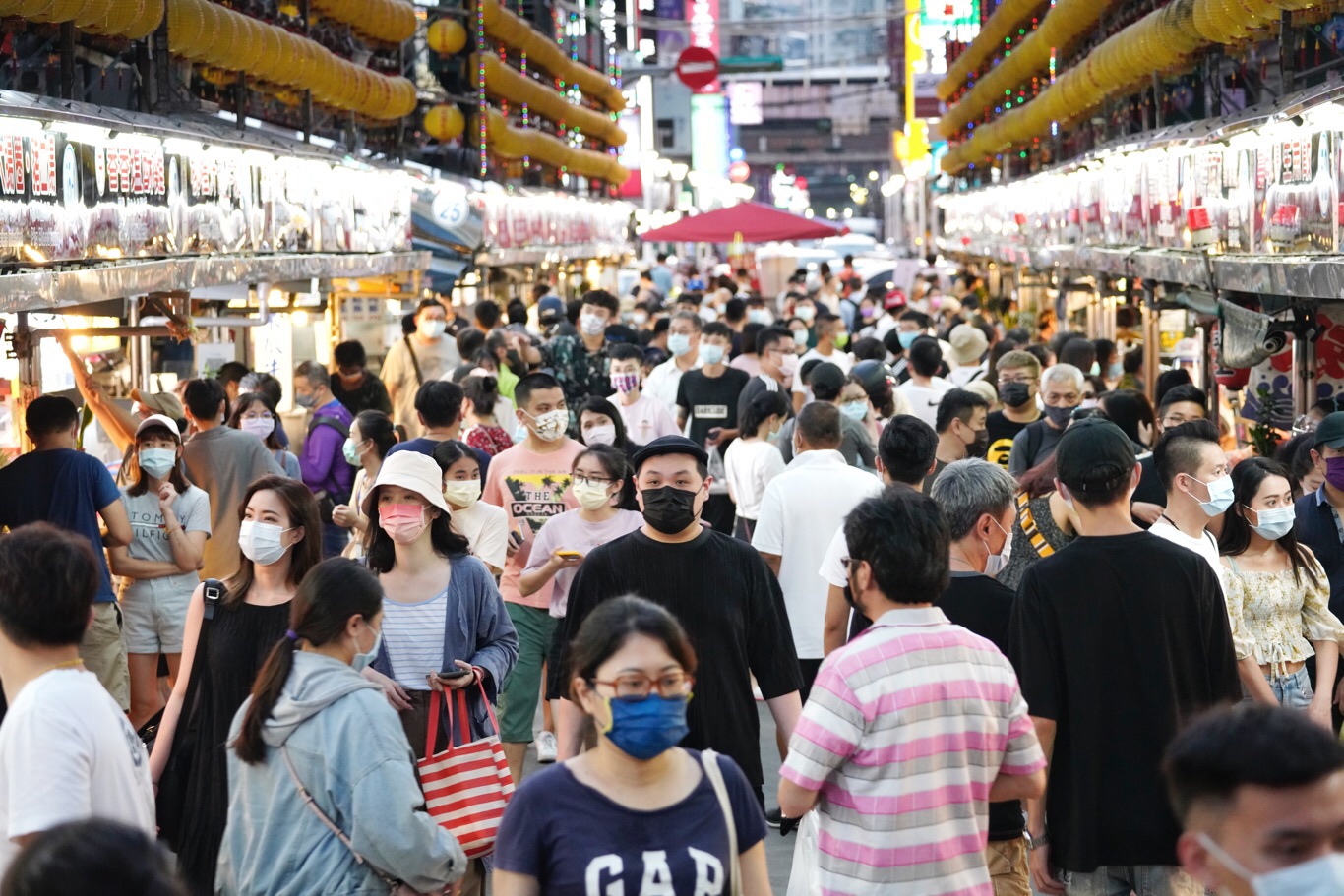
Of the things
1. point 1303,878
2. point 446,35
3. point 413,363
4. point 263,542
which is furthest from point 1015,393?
point 446,35

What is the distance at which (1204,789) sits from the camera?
2707 mm

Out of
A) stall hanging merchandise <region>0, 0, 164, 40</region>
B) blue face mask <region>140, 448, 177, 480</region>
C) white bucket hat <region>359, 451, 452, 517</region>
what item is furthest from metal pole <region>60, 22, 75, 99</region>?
white bucket hat <region>359, 451, 452, 517</region>

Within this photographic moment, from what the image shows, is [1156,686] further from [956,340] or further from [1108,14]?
[1108,14]

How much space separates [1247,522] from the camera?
20.4 ft

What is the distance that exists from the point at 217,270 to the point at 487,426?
9.25 feet

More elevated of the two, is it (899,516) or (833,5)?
(833,5)

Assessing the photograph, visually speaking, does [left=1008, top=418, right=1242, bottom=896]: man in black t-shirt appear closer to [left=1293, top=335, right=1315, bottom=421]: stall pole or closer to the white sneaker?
the white sneaker

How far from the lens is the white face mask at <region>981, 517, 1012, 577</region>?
18.1ft

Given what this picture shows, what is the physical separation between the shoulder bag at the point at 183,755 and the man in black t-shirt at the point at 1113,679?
2323 mm

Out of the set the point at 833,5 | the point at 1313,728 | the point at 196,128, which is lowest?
the point at 1313,728

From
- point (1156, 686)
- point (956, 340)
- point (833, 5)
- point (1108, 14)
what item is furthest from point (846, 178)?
point (1156, 686)

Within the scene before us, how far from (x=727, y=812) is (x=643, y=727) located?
0.90 feet

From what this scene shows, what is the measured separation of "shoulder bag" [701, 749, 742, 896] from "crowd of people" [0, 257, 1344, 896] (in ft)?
0.04

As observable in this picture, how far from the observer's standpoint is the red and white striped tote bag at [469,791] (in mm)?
4980
